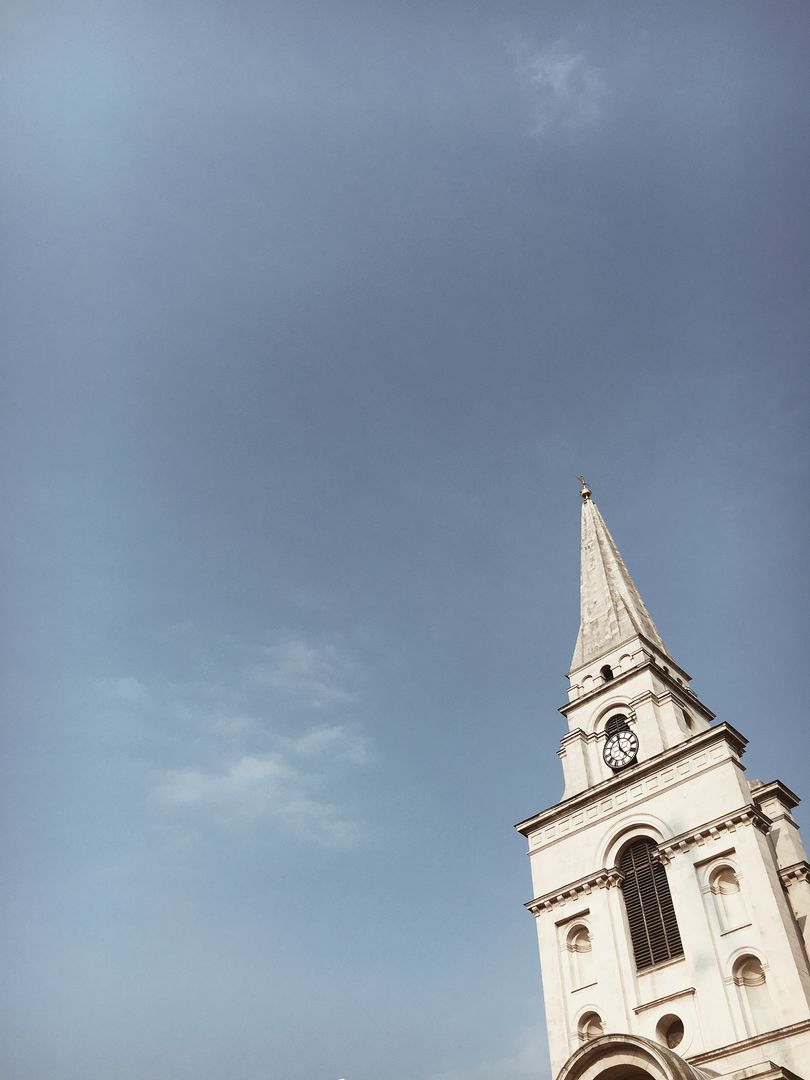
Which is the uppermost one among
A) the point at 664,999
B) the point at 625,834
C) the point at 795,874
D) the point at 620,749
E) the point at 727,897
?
the point at 620,749

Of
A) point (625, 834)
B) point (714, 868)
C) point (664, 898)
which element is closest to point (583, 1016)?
point (664, 898)

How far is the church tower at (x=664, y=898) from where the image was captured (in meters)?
31.8

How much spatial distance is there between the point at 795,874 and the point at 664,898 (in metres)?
5.76

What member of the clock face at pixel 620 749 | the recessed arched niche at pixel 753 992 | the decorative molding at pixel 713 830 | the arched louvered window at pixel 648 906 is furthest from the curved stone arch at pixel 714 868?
the clock face at pixel 620 749

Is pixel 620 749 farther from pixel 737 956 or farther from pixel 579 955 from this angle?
pixel 737 956

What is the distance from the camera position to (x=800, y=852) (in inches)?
1539

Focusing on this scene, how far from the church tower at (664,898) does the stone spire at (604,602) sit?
218 cm

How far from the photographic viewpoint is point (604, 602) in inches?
2068

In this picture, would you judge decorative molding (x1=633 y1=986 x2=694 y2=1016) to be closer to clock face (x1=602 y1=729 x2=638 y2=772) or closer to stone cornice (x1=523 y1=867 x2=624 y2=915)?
stone cornice (x1=523 y1=867 x2=624 y2=915)

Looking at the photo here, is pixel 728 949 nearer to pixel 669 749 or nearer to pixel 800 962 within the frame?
pixel 800 962

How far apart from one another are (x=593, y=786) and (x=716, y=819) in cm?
665

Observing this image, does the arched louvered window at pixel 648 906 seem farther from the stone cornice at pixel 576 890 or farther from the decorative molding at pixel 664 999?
the decorative molding at pixel 664 999

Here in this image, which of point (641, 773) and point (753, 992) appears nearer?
point (753, 992)

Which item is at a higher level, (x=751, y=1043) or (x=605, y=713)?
(x=605, y=713)
